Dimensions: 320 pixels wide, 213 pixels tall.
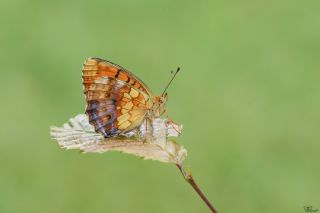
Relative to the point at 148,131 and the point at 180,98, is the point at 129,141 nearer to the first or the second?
the point at 148,131

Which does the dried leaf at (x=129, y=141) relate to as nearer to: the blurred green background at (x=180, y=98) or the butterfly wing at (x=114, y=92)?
Result: the butterfly wing at (x=114, y=92)

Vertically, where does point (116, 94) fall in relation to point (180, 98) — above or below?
above

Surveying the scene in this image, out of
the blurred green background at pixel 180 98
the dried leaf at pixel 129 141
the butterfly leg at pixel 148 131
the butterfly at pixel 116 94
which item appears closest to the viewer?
the dried leaf at pixel 129 141

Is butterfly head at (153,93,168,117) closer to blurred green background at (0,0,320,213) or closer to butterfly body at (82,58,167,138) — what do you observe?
butterfly body at (82,58,167,138)

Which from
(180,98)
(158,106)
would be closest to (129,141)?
(158,106)

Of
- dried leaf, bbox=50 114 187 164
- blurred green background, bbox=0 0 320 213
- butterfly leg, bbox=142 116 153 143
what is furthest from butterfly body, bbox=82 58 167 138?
blurred green background, bbox=0 0 320 213

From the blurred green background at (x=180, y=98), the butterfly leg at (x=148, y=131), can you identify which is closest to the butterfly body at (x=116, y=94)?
the butterfly leg at (x=148, y=131)

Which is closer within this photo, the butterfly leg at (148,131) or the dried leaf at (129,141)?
the dried leaf at (129,141)
